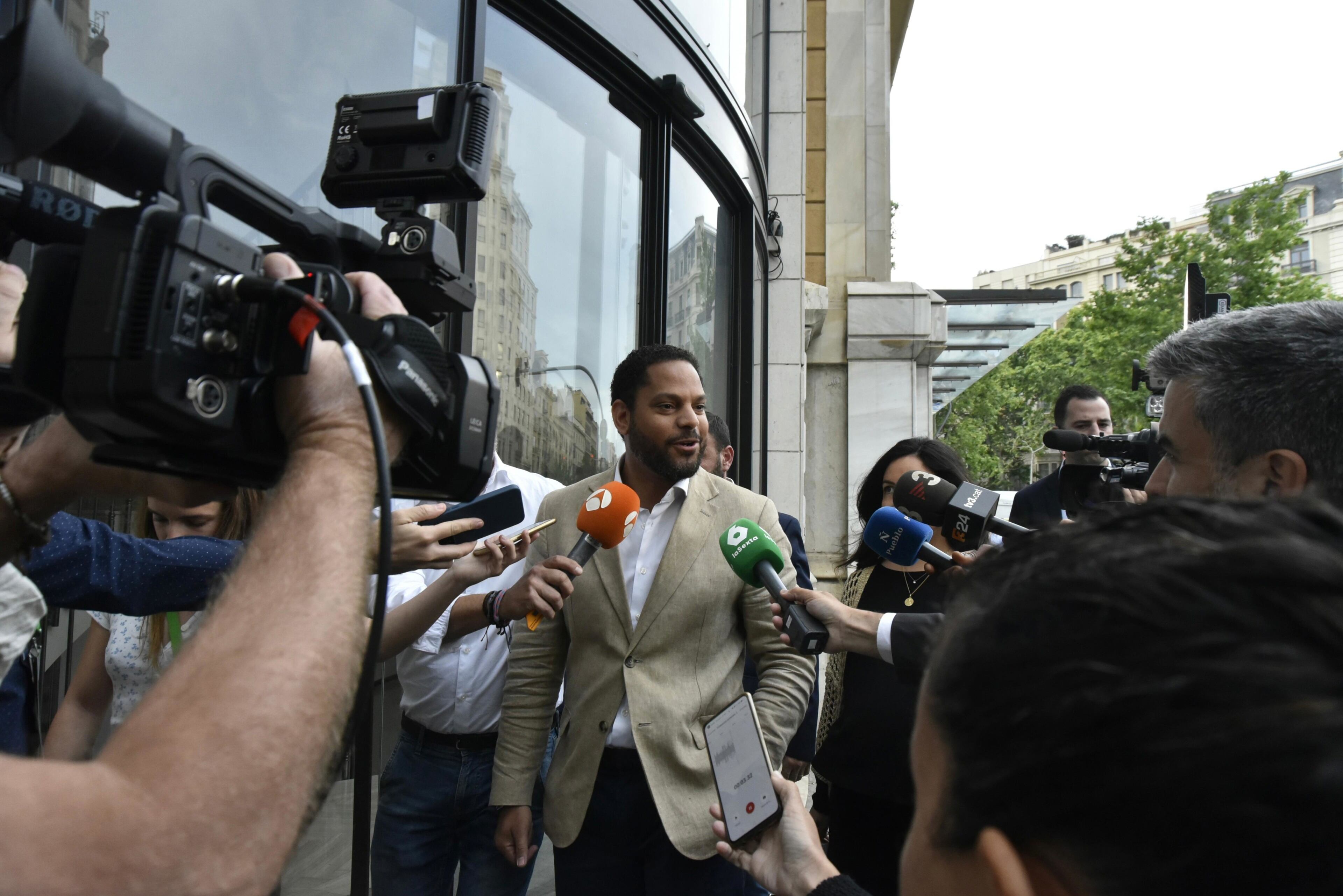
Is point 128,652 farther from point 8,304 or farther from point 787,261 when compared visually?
point 787,261

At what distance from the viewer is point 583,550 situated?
233 centimetres

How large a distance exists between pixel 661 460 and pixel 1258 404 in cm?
174

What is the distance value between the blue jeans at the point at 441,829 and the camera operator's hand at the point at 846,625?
3.08ft

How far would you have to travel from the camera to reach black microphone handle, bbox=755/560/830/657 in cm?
205

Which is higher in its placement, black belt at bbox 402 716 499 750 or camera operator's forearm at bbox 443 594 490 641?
camera operator's forearm at bbox 443 594 490 641

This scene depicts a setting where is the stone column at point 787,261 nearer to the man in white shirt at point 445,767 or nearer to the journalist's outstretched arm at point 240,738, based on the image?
the man in white shirt at point 445,767

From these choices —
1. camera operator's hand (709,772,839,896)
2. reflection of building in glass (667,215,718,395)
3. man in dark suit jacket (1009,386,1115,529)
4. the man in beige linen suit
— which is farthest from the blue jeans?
reflection of building in glass (667,215,718,395)

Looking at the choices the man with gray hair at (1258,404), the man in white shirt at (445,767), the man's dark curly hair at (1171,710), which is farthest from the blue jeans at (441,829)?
the man's dark curly hair at (1171,710)

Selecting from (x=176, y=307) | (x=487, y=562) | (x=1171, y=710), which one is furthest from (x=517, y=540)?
(x=1171, y=710)

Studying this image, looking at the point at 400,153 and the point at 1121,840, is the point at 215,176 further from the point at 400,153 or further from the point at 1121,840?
the point at 1121,840

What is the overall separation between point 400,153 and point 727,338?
5761mm

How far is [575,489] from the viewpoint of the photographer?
2.85 metres

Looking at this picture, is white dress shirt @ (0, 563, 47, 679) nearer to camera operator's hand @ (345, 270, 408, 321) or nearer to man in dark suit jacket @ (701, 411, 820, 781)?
camera operator's hand @ (345, 270, 408, 321)

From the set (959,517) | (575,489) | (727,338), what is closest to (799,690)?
(959,517)
